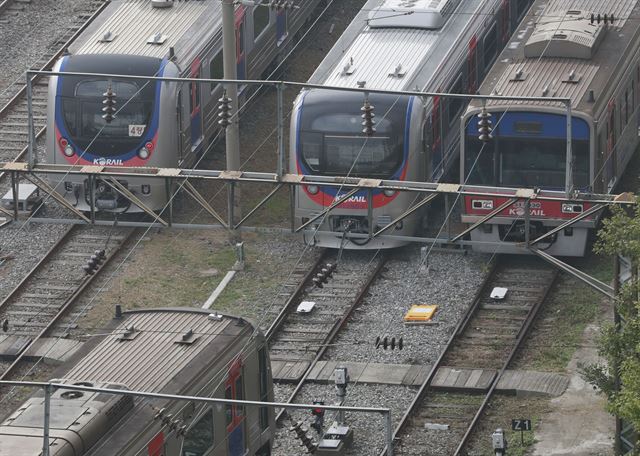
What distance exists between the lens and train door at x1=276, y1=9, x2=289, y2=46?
4150 cm

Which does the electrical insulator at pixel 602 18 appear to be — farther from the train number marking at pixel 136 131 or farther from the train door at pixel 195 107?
the train number marking at pixel 136 131

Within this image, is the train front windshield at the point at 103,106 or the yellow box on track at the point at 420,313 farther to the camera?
the train front windshield at the point at 103,106

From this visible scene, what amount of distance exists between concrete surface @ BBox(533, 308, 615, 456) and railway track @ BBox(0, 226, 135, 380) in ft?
26.3

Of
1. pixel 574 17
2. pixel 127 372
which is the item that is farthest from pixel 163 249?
pixel 127 372

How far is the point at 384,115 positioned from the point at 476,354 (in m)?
4.94

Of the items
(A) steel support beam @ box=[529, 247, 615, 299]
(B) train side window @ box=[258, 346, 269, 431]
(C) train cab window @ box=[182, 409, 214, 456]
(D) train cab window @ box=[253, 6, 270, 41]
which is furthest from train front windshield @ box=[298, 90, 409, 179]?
(C) train cab window @ box=[182, 409, 214, 456]

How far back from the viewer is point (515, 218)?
33719 millimetres

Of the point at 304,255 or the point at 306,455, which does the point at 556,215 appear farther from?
the point at 306,455

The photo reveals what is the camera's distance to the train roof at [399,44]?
35.2 metres

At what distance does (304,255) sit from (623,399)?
42.0 ft

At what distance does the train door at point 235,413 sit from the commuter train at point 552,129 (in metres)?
7.82

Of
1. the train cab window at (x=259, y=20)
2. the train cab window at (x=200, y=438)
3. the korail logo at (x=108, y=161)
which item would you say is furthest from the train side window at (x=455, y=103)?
the train cab window at (x=200, y=438)

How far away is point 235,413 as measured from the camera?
25.9 meters

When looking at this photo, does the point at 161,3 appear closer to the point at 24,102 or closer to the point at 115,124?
the point at 115,124
